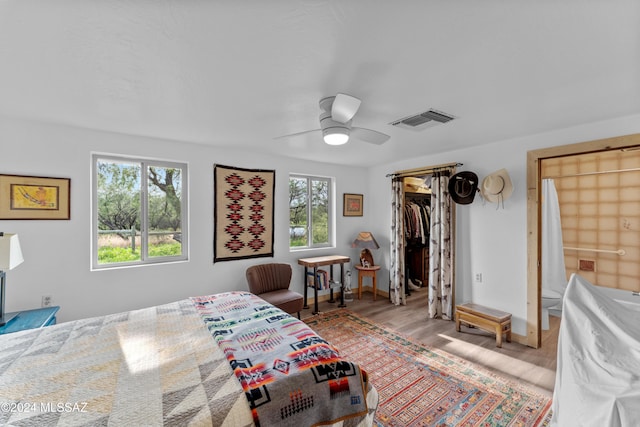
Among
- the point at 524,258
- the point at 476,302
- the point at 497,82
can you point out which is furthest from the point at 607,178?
the point at 497,82

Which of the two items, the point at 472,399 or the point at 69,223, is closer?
the point at 472,399

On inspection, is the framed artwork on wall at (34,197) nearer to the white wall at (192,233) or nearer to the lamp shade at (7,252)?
the white wall at (192,233)

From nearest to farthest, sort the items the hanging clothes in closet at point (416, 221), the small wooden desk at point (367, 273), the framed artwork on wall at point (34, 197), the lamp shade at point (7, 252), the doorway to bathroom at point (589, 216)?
the lamp shade at point (7, 252), the framed artwork on wall at point (34, 197), the doorway to bathroom at point (589, 216), the small wooden desk at point (367, 273), the hanging clothes in closet at point (416, 221)

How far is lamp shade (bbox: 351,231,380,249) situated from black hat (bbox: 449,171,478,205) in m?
1.52

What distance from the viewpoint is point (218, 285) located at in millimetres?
3592

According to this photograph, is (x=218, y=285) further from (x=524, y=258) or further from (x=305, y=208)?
(x=524, y=258)

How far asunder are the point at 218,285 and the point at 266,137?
200 cm

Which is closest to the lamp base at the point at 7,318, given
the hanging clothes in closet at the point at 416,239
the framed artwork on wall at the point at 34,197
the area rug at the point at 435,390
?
the framed artwork on wall at the point at 34,197

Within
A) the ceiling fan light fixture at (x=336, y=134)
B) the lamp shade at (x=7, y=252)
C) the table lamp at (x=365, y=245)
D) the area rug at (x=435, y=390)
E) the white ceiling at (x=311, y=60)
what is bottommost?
the area rug at (x=435, y=390)

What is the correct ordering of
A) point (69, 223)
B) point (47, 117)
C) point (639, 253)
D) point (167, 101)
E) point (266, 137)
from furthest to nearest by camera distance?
1. point (639, 253)
2. point (266, 137)
3. point (69, 223)
4. point (47, 117)
5. point (167, 101)

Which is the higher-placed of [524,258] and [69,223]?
[69,223]

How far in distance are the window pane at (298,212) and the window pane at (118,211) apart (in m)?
2.05

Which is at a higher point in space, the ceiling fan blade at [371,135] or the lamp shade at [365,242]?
the ceiling fan blade at [371,135]

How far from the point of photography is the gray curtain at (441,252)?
12.3ft
